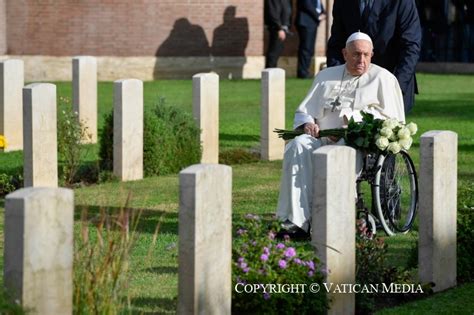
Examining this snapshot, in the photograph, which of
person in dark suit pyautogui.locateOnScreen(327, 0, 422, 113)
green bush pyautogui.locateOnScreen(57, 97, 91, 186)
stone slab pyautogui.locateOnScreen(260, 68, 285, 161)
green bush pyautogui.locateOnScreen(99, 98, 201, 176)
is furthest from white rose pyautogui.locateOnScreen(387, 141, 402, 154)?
stone slab pyautogui.locateOnScreen(260, 68, 285, 161)

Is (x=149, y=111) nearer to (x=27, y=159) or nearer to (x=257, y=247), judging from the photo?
(x=27, y=159)

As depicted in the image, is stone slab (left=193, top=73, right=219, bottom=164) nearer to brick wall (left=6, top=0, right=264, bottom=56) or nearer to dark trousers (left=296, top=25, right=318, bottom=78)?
dark trousers (left=296, top=25, right=318, bottom=78)

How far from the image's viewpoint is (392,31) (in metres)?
11.6

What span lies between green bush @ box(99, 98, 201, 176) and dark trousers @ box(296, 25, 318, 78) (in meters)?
13.7

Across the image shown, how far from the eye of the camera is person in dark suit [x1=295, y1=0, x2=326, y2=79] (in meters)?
28.5

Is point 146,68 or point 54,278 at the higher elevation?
point 146,68

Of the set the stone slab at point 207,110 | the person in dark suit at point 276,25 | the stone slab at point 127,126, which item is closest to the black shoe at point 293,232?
the stone slab at point 127,126

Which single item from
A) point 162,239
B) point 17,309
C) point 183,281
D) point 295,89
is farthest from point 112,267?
point 295,89

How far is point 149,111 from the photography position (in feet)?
48.9

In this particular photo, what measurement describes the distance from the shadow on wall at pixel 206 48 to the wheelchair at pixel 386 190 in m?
18.1

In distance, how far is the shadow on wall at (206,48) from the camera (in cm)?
2892

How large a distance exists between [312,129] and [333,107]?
0.33m

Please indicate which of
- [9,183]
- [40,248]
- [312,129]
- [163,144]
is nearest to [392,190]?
[312,129]

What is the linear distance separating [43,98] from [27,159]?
1.97ft
